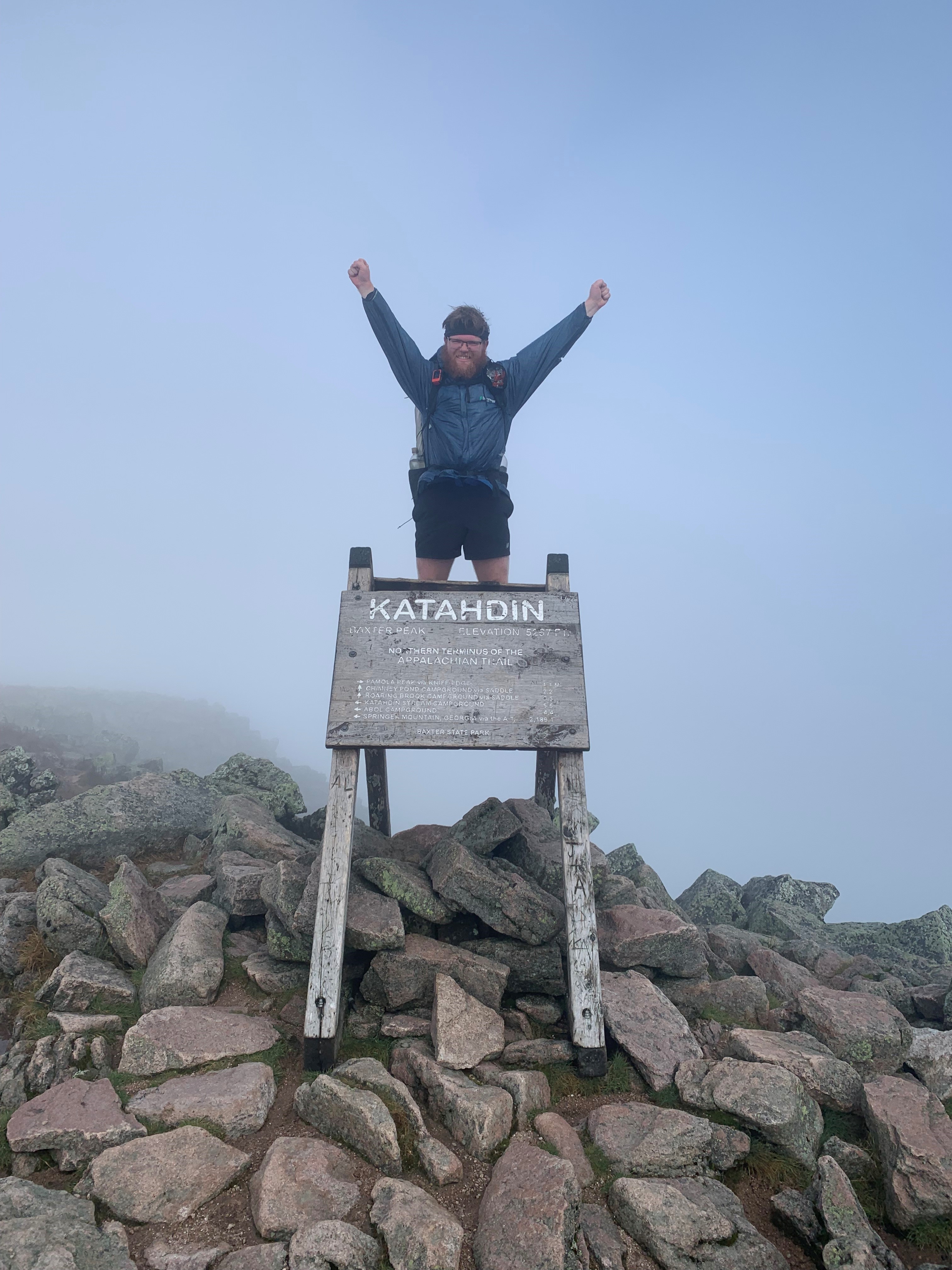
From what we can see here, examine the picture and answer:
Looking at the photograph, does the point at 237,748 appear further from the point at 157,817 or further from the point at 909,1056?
the point at 909,1056

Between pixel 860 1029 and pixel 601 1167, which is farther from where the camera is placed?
pixel 860 1029

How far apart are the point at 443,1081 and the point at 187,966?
3348mm

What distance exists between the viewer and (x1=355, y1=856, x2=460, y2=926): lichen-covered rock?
8188 mm

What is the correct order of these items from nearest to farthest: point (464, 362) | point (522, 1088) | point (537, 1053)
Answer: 1. point (522, 1088)
2. point (537, 1053)
3. point (464, 362)

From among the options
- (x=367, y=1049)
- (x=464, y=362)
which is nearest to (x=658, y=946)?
(x=367, y=1049)

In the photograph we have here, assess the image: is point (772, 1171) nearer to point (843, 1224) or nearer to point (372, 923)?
point (843, 1224)

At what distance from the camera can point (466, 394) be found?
916cm

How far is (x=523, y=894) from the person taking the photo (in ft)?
27.1

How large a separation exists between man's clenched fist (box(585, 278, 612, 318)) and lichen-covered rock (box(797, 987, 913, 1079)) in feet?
29.2

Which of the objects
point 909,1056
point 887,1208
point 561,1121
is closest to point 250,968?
point 561,1121

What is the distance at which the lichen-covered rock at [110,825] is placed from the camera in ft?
35.5

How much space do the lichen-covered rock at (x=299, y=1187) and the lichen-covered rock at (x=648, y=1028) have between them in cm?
301

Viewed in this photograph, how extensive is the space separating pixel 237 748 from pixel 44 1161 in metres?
75.3

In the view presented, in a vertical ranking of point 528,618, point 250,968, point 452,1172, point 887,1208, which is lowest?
point 887,1208
